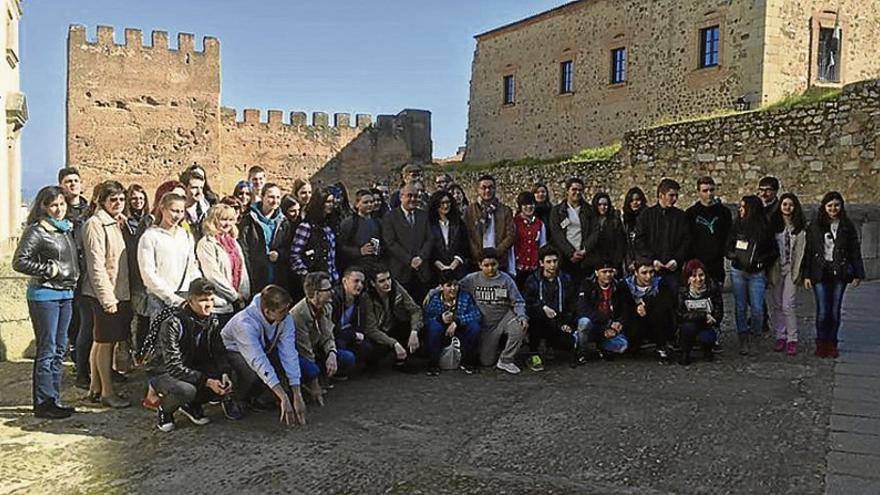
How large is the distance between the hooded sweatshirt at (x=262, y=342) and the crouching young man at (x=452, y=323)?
1430 mm

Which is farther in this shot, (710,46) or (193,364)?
(710,46)

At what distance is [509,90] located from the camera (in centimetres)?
3034

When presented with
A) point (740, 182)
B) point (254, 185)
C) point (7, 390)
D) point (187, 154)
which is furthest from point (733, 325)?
point (187, 154)

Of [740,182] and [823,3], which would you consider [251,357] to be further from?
[823,3]

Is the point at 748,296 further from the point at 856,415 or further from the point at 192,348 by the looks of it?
the point at 192,348

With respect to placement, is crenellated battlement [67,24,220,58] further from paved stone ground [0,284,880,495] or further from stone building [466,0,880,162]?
paved stone ground [0,284,880,495]

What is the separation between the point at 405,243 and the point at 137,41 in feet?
A: 81.2

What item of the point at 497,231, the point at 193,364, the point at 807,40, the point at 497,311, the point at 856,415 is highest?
the point at 807,40

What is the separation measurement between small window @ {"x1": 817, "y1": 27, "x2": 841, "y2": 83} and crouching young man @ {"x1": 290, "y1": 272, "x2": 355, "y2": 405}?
1949cm

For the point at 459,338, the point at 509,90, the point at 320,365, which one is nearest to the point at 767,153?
the point at 459,338

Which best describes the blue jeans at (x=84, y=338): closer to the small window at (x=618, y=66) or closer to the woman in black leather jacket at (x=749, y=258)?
the woman in black leather jacket at (x=749, y=258)

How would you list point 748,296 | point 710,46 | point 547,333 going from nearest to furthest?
point 547,333 < point 748,296 < point 710,46

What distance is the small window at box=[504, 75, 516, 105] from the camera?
29.9m

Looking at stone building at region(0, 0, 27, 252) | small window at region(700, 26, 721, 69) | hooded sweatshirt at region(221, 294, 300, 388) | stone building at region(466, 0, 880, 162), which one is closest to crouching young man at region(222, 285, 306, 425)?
hooded sweatshirt at region(221, 294, 300, 388)
